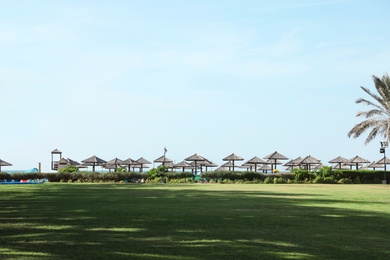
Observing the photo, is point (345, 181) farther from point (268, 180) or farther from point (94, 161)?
point (94, 161)

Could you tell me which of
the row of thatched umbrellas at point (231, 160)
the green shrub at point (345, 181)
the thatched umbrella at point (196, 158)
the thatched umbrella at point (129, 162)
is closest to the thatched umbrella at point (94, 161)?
the row of thatched umbrellas at point (231, 160)

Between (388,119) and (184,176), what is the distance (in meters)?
20.7

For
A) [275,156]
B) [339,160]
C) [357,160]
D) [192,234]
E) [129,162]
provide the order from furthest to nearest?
[357,160] → [339,160] → [129,162] → [275,156] → [192,234]

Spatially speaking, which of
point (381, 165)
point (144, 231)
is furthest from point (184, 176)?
point (144, 231)

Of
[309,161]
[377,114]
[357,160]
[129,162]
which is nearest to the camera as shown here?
[377,114]

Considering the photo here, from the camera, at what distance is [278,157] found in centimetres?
7250

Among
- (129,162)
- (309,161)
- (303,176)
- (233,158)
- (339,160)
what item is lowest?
(303,176)

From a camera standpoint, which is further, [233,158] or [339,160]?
[339,160]

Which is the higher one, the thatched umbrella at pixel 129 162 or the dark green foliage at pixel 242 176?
the thatched umbrella at pixel 129 162

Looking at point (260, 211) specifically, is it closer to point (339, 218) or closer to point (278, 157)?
point (339, 218)

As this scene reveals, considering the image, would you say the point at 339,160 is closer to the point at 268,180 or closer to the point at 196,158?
the point at 196,158

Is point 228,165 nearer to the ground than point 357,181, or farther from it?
farther from it

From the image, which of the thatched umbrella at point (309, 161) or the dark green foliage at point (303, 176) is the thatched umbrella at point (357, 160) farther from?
the dark green foliage at point (303, 176)

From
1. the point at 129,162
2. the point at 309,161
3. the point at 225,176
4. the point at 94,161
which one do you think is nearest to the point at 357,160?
the point at 309,161
